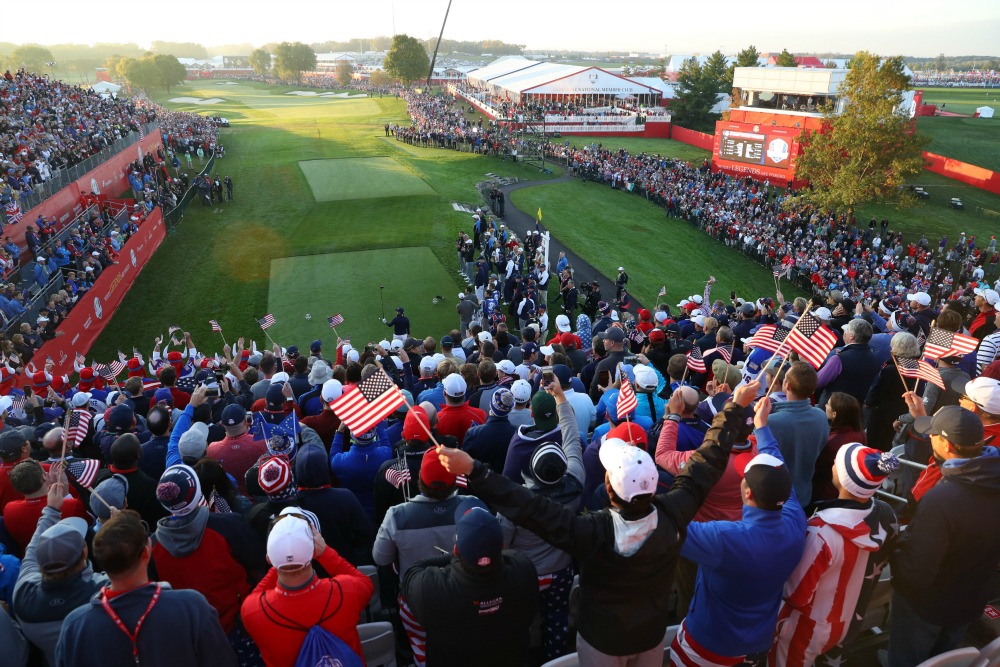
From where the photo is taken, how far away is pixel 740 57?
6919 cm

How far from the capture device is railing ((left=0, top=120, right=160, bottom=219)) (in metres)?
20.0

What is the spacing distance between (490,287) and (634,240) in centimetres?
1110

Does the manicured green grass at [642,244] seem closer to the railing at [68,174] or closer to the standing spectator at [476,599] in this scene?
the railing at [68,174]

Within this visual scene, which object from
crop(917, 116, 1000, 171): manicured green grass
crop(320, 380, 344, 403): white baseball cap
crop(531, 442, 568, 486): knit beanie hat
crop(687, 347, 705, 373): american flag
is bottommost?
crop(687, 347, 705, 373): american flag

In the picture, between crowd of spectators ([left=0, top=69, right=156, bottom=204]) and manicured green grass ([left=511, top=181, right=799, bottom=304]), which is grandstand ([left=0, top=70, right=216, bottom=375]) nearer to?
crowd of spectators ([left=0, top=69, right=156, bottom=204])

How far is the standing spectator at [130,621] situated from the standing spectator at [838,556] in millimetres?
3199

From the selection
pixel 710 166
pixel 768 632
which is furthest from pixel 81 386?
pixel 710 166

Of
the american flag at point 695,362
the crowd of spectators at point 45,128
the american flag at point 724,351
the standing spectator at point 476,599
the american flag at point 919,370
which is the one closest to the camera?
the standing spectator at point 476,599

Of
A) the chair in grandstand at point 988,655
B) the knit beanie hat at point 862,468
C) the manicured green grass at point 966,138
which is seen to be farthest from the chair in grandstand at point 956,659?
the manicured green grass at point 966,138

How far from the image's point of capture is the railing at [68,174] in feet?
65.7

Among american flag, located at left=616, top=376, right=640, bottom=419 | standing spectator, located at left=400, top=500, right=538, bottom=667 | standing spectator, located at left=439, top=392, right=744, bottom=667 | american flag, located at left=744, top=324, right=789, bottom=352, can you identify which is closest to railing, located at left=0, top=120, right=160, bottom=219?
american flag, located at left=616, top=376, right=640, bottom=419

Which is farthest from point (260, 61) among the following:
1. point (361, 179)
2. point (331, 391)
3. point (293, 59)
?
point (331, 391)

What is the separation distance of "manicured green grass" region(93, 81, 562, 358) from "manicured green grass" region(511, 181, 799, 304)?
4461mm

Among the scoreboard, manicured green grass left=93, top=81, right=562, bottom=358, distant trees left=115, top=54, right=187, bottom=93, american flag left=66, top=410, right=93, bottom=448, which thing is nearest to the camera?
american flag left=66, top=410, right=93, bottom=448
